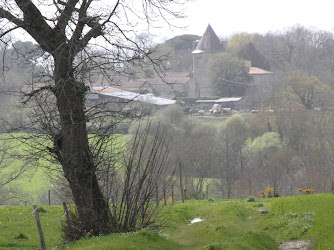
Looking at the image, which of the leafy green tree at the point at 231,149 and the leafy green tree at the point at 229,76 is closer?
the leafy green tree at the point at 231,149

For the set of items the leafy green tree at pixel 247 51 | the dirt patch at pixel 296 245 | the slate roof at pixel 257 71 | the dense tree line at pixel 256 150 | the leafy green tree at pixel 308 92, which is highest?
the leafy green tree at pixel 247 51

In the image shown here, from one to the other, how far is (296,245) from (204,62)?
90.3 meters

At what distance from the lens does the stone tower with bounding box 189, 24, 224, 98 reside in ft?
304

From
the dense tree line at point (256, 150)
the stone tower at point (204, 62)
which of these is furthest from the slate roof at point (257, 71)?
the dense tree line at point (256, 150)

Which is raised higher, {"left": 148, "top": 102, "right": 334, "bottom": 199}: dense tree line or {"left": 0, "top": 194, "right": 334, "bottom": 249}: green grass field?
{"left": 0, "top": 194, "right": 334, "bottom": 249}: green grass field

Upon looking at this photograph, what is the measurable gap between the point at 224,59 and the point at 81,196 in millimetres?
76590

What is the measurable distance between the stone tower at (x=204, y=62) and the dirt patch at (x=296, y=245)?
268ft

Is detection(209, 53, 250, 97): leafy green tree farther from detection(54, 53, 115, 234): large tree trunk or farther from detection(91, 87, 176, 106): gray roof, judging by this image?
detection(54, 53, 115, 234): large tree trunk

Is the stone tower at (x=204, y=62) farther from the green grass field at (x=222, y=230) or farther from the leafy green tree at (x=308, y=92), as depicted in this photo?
the green grass field at (x=222, y=230)

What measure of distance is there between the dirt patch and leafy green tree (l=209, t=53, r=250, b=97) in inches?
2898

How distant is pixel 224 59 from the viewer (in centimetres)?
8431

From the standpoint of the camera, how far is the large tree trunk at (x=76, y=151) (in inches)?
384

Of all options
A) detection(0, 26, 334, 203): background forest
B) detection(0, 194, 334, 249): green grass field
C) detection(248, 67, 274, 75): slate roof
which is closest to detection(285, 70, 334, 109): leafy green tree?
detection(0, 26, 334, 203): background forest

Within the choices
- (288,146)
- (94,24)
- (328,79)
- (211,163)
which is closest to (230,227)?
(94,24)
